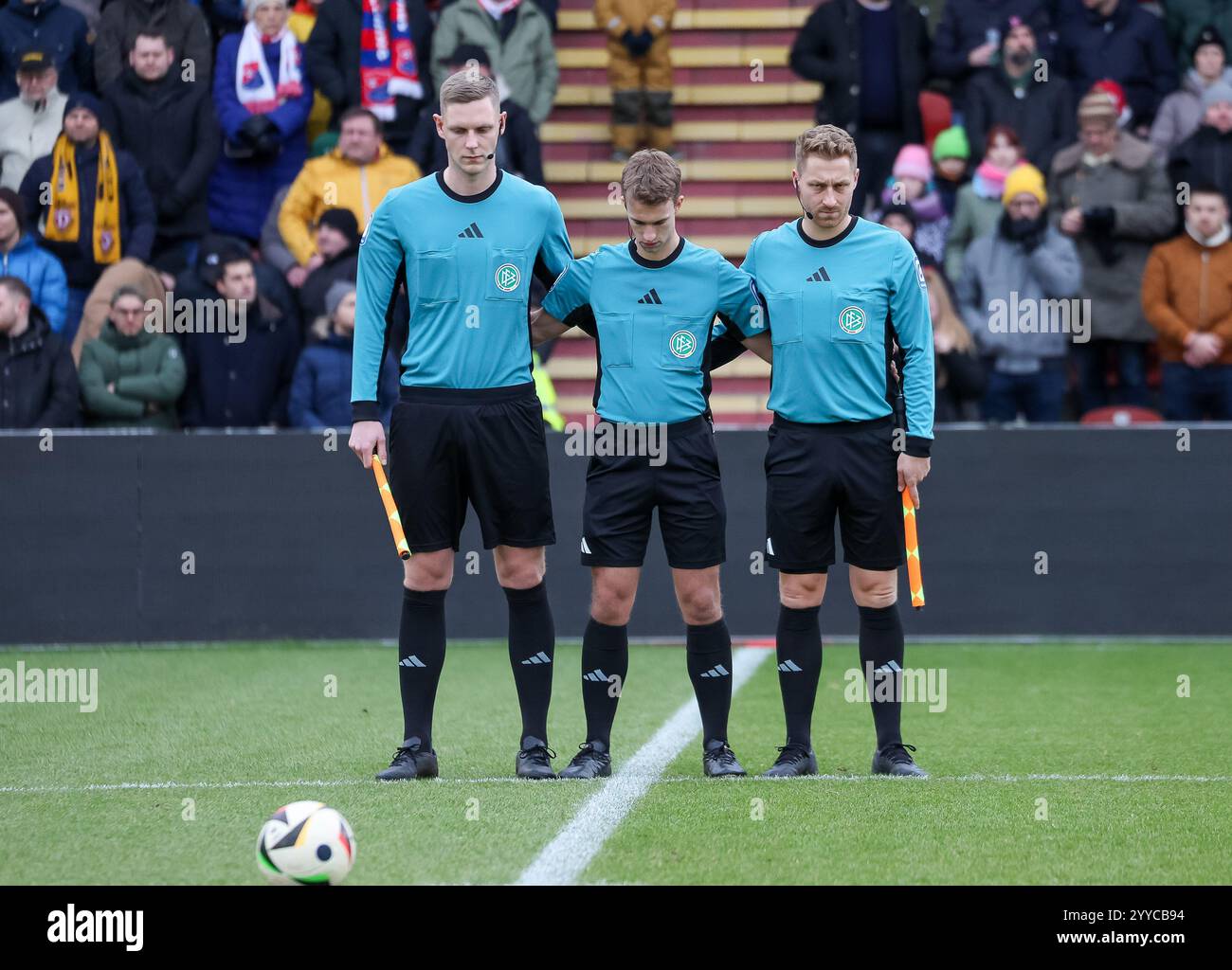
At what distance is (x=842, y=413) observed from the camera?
19.8 ft

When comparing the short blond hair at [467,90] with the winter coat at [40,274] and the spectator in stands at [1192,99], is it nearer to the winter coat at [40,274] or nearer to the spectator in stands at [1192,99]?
the winter coat at [40,274]

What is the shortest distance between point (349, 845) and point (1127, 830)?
216 cm

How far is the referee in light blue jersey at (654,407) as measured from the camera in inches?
237

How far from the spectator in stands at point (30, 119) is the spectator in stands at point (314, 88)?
1437 millimetres

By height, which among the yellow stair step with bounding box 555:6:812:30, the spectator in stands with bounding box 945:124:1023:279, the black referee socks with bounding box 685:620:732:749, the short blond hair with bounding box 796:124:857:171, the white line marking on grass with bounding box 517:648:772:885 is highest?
the yellow stair step with bounding box 555:6:812:30

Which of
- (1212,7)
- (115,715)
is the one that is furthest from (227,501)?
(1212,7)

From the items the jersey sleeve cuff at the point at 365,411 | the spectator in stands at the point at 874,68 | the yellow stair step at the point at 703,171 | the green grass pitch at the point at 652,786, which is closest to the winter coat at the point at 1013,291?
the spectator in stands at the point at 874,68

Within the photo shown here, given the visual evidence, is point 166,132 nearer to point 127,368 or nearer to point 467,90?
point 127,368

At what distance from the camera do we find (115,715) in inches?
306

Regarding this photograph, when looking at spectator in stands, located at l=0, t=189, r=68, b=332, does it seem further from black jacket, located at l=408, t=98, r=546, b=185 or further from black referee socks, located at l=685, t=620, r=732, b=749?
black referee socks, located at l=685, t=620, r=732, b=749

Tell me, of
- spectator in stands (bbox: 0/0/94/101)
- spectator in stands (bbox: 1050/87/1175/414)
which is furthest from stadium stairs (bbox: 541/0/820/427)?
spectator in stands (bbox: 0/0/94/101)

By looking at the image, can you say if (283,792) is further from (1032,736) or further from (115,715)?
(1032,736)

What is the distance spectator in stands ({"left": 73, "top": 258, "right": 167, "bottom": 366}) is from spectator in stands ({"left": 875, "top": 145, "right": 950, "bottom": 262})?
444cm

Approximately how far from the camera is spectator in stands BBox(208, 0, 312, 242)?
12172mm
